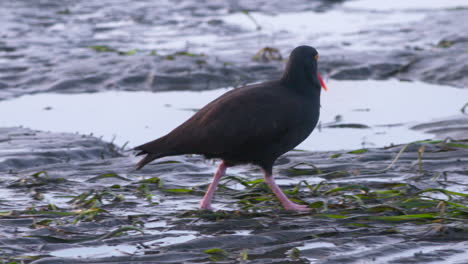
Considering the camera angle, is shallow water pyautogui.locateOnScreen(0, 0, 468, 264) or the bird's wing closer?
shallow water pyautogui.locateOnScreen(0, 0, 468, 264)

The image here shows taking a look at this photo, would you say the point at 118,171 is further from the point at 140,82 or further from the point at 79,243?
the point at 140,82

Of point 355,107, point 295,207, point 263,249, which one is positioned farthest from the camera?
point 355,107

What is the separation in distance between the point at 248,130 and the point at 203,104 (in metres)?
4.83

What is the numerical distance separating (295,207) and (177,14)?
46.1 ft

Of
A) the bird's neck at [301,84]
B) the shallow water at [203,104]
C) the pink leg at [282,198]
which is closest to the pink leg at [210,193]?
the pink leg at [282,198]

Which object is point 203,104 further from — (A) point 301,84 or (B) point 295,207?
(B) point 295,207

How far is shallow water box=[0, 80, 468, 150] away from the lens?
906 cm

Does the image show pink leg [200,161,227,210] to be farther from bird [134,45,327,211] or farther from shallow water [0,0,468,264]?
shallow water [0,0,468,264]

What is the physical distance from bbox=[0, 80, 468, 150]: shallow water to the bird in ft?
7.52

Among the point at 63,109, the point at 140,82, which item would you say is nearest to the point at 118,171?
the point at 63,109

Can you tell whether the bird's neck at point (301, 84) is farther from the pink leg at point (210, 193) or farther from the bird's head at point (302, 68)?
the pink leg at point (210, 193)

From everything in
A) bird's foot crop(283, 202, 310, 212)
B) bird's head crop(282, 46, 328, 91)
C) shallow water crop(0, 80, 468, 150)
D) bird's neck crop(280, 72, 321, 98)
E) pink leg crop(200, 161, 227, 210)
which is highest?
bird's head crop(282, 46, 328, 91)

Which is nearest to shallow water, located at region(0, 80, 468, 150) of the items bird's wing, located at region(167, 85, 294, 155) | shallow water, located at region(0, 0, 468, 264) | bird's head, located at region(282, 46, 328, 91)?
shallow water, located at region(0, 0, 468, 264)

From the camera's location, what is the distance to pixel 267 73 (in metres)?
12.8
